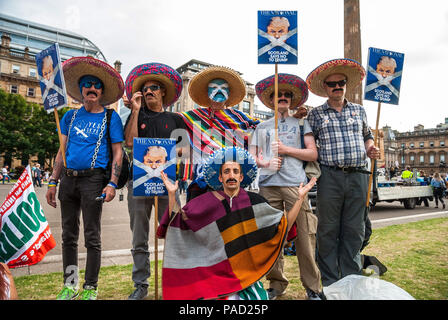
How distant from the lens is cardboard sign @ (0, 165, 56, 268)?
3477 millimetres

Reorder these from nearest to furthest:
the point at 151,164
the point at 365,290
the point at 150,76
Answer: the point at 365,290 → the point at 151,164 → the point at 150,76

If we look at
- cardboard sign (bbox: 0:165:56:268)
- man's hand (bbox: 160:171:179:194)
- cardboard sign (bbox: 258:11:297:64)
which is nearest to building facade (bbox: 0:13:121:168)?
cardboard sign (bbox: 0:165:56:268)

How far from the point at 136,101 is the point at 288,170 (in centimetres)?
179

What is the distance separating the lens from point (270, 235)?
2459 millimetres

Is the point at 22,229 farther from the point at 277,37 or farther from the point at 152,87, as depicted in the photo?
the point at 277,37

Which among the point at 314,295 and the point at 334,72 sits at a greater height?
the point at 334,72

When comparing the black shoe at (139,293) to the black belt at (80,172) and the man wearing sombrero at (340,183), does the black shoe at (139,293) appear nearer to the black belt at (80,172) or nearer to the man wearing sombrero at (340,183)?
the black belt at (80,172)

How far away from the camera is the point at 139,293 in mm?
2932

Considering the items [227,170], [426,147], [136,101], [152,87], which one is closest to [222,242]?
[227,170]

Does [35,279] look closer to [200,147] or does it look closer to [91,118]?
[91,118]

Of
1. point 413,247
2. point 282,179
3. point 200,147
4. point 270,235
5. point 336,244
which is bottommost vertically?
point 413,247

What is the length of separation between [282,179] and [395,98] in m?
1.95

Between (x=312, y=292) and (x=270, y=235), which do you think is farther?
(x=312, y=292)
